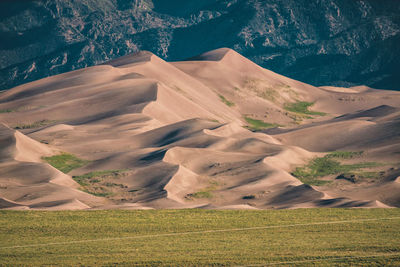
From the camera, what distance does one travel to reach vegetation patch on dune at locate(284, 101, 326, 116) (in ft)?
576

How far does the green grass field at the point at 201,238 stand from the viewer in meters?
31.2

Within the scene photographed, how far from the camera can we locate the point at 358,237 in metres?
35.9

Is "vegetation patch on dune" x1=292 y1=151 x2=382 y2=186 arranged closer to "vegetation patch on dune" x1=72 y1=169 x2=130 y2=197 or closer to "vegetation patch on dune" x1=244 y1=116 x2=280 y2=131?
"vegetation patch on dune" x1=72 y1=169 x2=130 y2=197

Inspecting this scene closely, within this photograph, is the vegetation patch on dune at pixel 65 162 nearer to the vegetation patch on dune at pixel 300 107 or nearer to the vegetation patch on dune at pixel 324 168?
the vegetation patch on dune at pixel 324 168

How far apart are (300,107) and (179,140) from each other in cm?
8471

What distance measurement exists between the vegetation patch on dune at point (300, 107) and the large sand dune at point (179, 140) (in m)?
1.59

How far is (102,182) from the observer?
79625mm

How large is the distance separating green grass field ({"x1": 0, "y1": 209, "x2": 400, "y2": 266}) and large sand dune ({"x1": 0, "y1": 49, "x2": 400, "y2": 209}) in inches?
521

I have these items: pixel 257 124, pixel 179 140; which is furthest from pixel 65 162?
pixel 257 124

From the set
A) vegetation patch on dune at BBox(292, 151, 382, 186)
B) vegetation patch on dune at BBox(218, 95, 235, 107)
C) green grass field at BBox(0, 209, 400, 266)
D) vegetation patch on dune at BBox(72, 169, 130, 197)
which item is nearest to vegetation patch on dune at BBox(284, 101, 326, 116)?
vegetation patch on dune at BBox(218, 95, 235, 107)

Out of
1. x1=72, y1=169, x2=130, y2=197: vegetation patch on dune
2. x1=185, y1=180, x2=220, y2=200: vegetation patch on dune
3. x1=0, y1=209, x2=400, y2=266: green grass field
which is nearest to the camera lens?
x1=0, y1=209, x2=400, y2=266: green grass field

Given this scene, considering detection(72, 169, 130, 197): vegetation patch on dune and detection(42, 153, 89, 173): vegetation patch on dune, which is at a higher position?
detection(72, 169, 130, 197): vegetation patch on dune

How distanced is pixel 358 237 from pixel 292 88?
157 meters

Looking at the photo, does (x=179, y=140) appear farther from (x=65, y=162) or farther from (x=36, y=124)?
(x=36, y=124)
